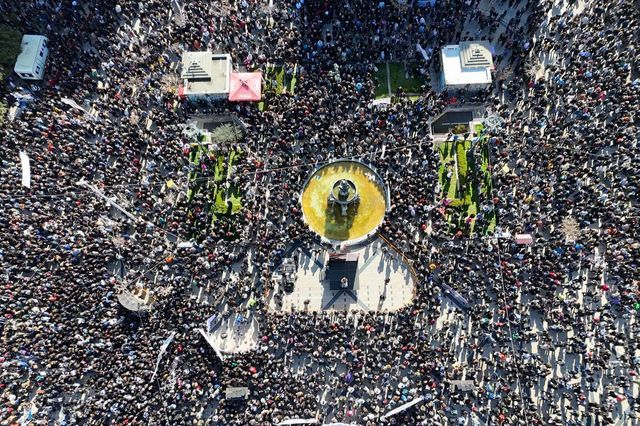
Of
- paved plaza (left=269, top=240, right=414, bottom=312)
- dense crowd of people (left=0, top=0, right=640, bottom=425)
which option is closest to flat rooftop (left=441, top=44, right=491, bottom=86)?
dense crowd of people (left=0, top=0, right=640, bottom=425)

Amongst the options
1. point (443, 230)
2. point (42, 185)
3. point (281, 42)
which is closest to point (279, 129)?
point (281, 42)

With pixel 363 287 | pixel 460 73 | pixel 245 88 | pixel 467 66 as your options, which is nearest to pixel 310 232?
pixel 363 287

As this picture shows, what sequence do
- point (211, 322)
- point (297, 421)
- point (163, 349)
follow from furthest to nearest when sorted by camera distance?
point (211, 322), point (163, 349), point (297, 421)

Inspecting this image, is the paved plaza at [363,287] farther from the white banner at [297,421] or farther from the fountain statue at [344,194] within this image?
the white banner at [297,421]

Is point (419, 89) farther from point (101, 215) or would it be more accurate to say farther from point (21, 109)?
point (21, 109)

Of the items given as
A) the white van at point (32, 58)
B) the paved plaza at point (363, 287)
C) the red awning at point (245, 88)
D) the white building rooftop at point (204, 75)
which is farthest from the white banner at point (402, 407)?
the white van at point (32, 58)

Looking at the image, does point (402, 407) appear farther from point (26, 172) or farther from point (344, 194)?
point (26, 172)
